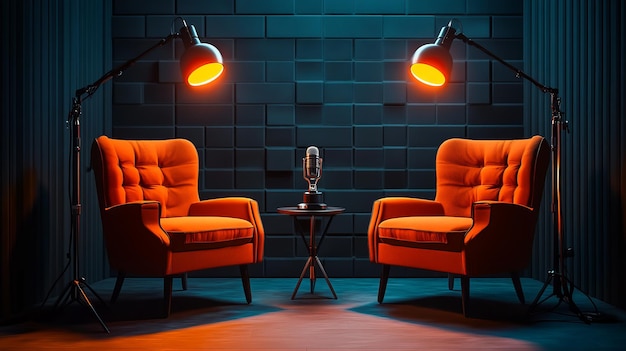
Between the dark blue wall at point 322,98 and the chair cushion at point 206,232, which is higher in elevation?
the dark blue wall at point 322,98

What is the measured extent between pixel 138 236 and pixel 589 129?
2742 millimetres

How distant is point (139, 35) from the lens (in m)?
5.08


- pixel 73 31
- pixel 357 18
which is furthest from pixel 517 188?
pixel 73 31

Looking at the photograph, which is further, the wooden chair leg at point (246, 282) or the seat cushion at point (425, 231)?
the wooden chair leg at point (246, 282)

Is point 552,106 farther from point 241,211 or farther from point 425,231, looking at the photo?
point 241,211

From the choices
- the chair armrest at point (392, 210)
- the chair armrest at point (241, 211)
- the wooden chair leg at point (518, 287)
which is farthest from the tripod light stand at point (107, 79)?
the wooden chair leg at point (518, 287)

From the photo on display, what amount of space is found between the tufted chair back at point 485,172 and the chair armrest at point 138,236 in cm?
179

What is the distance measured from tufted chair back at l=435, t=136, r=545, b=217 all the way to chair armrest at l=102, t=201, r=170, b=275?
1.79 meters

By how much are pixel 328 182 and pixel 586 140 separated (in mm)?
1851

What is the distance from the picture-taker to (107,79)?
12.3 ft

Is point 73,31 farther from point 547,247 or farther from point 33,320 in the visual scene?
point 547,247

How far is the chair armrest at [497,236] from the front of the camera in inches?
136

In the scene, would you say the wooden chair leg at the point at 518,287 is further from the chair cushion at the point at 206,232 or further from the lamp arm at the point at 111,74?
the lamp arm at the point at 111,74

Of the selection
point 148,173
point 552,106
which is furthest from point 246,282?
point 552,106
